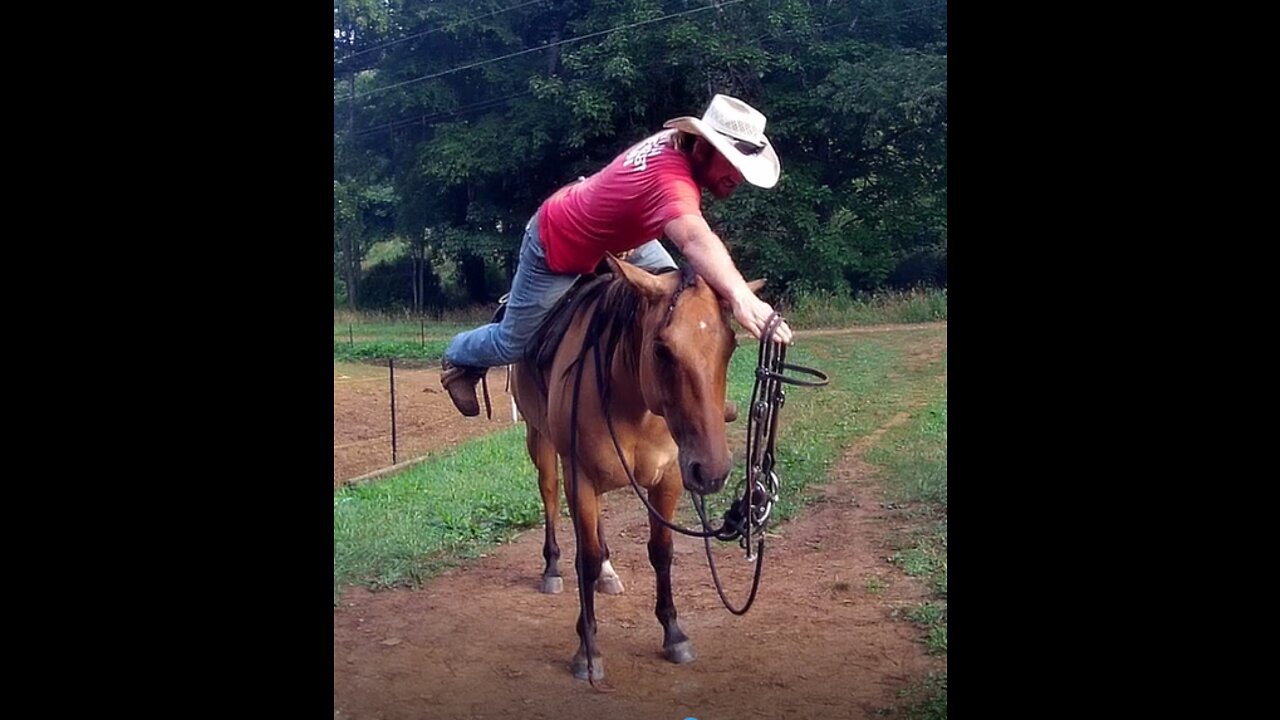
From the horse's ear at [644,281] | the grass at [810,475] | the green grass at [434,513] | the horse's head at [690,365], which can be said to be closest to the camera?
the horse's head at [690,365]

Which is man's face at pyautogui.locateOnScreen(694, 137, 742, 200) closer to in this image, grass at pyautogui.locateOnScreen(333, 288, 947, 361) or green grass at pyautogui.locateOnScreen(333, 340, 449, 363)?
grass at pyautogui.locateOnScreen(333, 288, 947, 361)

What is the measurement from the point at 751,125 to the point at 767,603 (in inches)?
57.2

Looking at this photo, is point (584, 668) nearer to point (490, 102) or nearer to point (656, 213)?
point (656, 213)

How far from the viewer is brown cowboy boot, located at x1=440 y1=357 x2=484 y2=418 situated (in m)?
4.05

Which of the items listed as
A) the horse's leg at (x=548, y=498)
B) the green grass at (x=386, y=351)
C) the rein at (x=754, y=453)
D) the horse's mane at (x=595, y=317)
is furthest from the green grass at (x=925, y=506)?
the green grass at (x=386, y=351)

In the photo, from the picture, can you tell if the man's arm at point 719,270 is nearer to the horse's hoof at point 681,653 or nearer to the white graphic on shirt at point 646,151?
the white graphic on shirt at point 646,151

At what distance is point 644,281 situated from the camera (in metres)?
3.47

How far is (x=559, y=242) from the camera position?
380cm

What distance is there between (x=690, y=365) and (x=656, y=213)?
0.51 metres

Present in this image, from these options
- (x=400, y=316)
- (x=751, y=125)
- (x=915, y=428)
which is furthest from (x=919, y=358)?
(x=400, y=316)

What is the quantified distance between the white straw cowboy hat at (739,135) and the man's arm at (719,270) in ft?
0.73

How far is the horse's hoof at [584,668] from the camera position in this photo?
376cm

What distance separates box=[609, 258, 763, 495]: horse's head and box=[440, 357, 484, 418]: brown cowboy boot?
0.80m

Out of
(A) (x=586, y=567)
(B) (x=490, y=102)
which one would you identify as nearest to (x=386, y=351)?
(B) (x=490, y=102)
